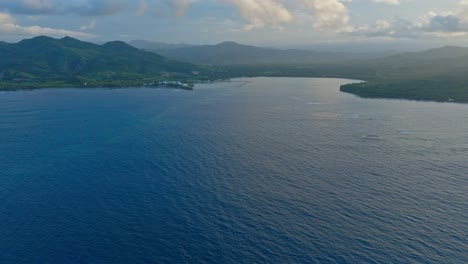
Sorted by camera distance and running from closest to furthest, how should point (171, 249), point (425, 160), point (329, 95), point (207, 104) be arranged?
point (171, 249) < point (425, 160) < point (207, 104) < point (329, 95)

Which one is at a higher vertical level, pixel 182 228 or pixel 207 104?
pixel 207 104

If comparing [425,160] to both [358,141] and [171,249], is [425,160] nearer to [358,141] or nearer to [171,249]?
[358,141]

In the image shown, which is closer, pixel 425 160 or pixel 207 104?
pixel 425 160

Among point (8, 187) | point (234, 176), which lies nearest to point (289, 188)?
point (234, 176)

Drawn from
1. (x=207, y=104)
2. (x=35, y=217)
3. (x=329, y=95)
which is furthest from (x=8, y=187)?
(x=329, y=95)

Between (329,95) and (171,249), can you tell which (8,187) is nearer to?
(171,249)

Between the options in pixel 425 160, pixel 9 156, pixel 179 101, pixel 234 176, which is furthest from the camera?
pixel 179 101
